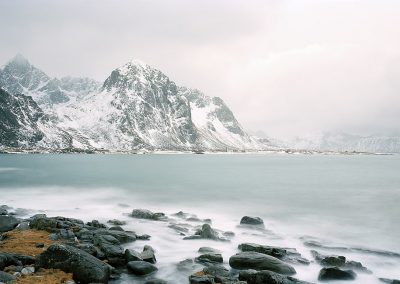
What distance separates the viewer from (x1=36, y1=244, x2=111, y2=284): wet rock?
18.8 meters

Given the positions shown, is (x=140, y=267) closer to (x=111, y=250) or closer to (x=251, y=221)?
(x=111, y=250)

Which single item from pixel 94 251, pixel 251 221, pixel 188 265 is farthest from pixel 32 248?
pixel 251 221

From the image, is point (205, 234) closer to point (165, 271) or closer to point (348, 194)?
point (165, 271)

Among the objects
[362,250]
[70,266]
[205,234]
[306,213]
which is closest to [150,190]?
[306,213]

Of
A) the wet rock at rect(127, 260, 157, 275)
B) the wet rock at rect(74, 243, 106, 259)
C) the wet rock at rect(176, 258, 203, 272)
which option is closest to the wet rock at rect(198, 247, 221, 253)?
the wet rock at rect(176, 258, 203, 272)

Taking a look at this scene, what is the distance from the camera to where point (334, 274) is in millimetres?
21562

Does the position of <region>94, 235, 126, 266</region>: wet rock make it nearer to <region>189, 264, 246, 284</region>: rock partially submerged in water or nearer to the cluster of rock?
the cluster of rock

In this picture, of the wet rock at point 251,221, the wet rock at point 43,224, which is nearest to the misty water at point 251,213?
the wet rock at point 251,221

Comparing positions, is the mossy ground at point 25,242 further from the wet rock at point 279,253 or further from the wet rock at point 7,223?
the wet rock at point 279,253

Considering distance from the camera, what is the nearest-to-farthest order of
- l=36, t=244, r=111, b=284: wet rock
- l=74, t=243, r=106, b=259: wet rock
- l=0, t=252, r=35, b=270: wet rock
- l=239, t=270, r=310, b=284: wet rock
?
l=36, t=244, r=111, b=284: wet rock → l=239, t=270, r=310, b=284: wet rock → l=0, t=252, r=35, b=270: wet rock → l=74, t=243, r=106, b=259: wet rock

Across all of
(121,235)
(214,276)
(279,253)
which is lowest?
(121,235)

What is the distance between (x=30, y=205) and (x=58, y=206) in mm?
3718

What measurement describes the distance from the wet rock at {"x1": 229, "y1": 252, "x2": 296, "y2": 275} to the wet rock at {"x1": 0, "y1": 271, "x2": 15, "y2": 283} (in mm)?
11614

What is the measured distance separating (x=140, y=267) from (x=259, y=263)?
22.1ft
